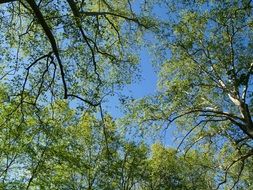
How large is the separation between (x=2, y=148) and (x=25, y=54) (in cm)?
948

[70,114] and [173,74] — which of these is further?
[70,114]

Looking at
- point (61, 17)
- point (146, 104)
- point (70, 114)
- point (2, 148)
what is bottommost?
point (61, 17)

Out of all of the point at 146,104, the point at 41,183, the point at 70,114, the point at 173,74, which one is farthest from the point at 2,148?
the point at 173,74

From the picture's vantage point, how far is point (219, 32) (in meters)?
24.2

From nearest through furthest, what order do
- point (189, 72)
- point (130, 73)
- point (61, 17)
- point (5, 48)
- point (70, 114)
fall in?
point (61, 17), point (5, 48), point (130, 73), point (189, 72), point (70, 114)

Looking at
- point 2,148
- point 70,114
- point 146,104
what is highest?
point 70,114

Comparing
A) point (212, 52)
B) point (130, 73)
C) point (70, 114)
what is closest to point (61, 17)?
point (130, 73)

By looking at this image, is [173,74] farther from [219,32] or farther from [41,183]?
[41,183]

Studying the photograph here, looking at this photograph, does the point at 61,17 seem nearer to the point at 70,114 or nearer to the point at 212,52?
the point at 212,52

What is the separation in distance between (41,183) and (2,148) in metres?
2.94

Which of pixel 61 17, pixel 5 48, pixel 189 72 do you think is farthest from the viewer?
pixel 189 72

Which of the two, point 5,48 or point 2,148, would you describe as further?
point 2,148

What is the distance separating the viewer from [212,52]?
25.3 metres

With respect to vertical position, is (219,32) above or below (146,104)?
above
